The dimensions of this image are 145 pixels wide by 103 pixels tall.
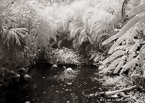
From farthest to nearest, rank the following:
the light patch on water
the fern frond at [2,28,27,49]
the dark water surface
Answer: the light patch on water < the fern frond at [2,28,27,49] < the dark water surface

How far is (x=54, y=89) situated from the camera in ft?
34.3

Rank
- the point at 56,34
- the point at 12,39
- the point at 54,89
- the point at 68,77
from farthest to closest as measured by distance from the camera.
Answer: the point at 56,34 → the point at 68,77 → the point at 54,89 → the point at 12,39

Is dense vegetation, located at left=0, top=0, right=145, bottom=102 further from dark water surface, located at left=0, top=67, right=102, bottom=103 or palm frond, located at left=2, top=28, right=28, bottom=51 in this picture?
dark water surface, located at left=0, top=67, right=102, bottom=103

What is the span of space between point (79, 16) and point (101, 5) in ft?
10.1

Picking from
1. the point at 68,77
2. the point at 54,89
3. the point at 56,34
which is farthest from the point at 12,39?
the point at 56,34

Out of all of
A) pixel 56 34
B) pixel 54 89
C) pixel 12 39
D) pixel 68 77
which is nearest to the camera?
pixel 12 39

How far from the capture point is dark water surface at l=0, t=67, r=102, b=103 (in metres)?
9.23

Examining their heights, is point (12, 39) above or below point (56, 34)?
above

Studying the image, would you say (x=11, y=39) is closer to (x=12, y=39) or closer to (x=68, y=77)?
(x=12, y=39)

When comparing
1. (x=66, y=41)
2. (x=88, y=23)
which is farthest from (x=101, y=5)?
(x=66, y=41)

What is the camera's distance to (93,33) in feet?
53.1

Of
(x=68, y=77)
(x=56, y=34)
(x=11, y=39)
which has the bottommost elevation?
(x=68, y=77)

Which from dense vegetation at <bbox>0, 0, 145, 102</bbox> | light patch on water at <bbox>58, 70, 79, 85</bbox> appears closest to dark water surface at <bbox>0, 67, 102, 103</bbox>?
light patch on water at <bbox>58, 70, 79, 85</bbox>

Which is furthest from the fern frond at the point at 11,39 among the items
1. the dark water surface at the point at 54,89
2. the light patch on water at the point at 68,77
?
the light patch on water at the point at 68,77
